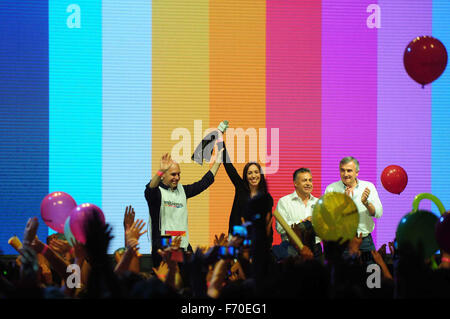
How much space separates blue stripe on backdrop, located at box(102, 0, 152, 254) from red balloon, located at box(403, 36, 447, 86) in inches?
89.0

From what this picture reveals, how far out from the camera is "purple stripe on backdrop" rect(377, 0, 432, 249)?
493cm

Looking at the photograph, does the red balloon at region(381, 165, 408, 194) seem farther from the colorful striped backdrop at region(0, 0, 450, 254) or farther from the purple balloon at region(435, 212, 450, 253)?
the purple balloon at region(435, 212, 450, 253)

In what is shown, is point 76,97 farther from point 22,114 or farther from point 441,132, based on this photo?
point 441,132

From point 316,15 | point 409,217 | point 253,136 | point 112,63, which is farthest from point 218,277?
point 316,15

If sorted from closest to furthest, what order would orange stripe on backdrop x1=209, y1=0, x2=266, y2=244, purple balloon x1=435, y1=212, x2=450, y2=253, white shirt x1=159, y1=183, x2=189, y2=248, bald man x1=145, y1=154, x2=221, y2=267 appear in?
purple balloon x1=435, y1=212, x2=450, y2=253 → bald man x1=145, y1=154, x2=221, y2=267 → white shirt x1=159, y1=183, x2=189, y2=248 → orange stripe on backdrop x1=209, y1=0, x2=266, y2=244

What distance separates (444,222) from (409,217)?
15 cm

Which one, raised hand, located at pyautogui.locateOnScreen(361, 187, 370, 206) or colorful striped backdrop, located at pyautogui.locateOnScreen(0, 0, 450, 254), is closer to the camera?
raised hand, located at pyautogui.locateOnScreen(361, 187, 370, 206)

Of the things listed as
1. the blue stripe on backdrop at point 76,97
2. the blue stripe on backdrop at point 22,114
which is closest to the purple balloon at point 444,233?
the blue stripe on backdrop at point 76,97

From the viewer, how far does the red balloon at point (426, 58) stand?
371 centimetres

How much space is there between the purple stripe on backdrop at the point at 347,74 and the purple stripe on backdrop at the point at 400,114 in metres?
0.10

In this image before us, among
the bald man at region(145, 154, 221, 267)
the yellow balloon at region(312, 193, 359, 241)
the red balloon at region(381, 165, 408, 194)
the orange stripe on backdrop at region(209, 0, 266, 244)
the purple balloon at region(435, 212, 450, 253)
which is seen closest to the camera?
the purple balloon at region(435, 212, 450, 253)

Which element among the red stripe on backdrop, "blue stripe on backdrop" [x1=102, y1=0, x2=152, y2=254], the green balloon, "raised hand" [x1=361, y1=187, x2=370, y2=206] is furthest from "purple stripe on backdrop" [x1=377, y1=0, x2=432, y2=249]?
the green balloon

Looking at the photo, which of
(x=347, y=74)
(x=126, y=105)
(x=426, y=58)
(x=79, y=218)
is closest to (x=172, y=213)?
(x=79, y=218)

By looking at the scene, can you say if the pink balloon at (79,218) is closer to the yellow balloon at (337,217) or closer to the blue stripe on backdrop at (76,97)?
the yellow balloon at (337,217)
